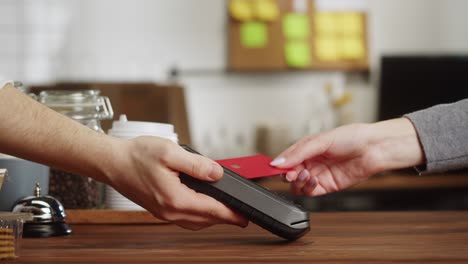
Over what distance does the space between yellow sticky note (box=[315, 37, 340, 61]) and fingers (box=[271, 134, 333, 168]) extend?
10.3 feet

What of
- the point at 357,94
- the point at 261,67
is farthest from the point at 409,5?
the point at 261,67

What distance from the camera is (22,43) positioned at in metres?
4.30

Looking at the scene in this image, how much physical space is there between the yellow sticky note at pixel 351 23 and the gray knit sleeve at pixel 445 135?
10.3 ft

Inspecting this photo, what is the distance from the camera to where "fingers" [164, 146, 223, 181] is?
1067 mm

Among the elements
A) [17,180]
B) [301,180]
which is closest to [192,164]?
[301,180]

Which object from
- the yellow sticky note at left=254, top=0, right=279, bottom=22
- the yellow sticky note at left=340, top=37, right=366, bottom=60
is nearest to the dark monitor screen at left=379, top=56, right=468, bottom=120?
the yellow sticky note at left=340, top=37, right=366, bottom=60

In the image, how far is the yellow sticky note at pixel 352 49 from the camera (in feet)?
14.9

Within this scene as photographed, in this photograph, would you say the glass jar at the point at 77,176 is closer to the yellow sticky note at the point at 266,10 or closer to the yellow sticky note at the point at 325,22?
the yellow sticky note at the point at 266,10

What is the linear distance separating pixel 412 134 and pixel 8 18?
3.19 meters

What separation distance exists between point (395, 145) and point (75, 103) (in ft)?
1.89

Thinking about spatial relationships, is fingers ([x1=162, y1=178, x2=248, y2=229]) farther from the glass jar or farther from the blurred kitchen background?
the blurred kitchen background

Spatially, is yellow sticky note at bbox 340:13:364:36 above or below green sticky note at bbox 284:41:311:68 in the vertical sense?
above

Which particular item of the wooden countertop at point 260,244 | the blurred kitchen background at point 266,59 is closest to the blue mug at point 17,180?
the wooden countertop at point 260,244

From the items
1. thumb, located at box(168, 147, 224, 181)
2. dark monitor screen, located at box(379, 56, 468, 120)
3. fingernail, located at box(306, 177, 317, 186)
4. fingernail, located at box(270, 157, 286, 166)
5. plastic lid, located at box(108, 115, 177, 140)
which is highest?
thumb, located at box(168, 147, 224, 181)
